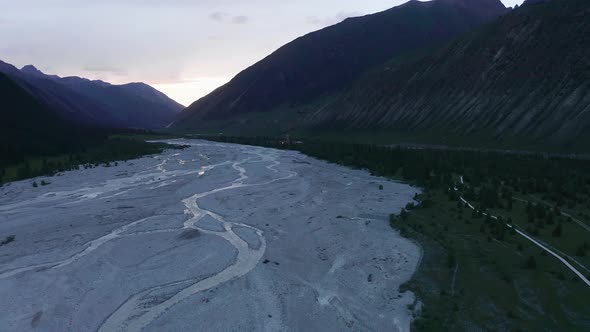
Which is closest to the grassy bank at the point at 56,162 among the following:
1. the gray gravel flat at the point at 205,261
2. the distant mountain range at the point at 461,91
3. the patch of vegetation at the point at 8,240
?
the gray gravel flat at the point at 205,261

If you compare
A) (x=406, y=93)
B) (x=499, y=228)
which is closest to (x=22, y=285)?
(x=499, y=228)

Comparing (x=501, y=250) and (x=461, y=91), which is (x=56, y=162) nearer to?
(x=501, y=250)

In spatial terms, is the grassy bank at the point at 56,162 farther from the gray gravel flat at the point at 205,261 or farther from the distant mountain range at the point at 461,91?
the distant mountain range at the point at 461,91

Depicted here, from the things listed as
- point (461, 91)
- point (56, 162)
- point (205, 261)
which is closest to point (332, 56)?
point (461, 91)

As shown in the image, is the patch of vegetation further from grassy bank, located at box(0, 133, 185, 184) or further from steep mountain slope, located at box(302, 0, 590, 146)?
steep mountain slope, located at box(302, 0, 590, 146)

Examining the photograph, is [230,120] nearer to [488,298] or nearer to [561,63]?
[561,63]

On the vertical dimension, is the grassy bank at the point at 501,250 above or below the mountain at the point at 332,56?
below

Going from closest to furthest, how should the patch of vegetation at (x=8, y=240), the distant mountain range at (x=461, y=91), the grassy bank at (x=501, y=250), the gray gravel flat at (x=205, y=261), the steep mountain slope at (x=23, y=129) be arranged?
the grassy bank at (x=501, y=250), the gray gravel flat at (x=205, y=261), the patch of vegetation at (x=8, y=240), the steep mountain slope at (x=23, y=129), the distant mountain range at (x=461, y=91)
